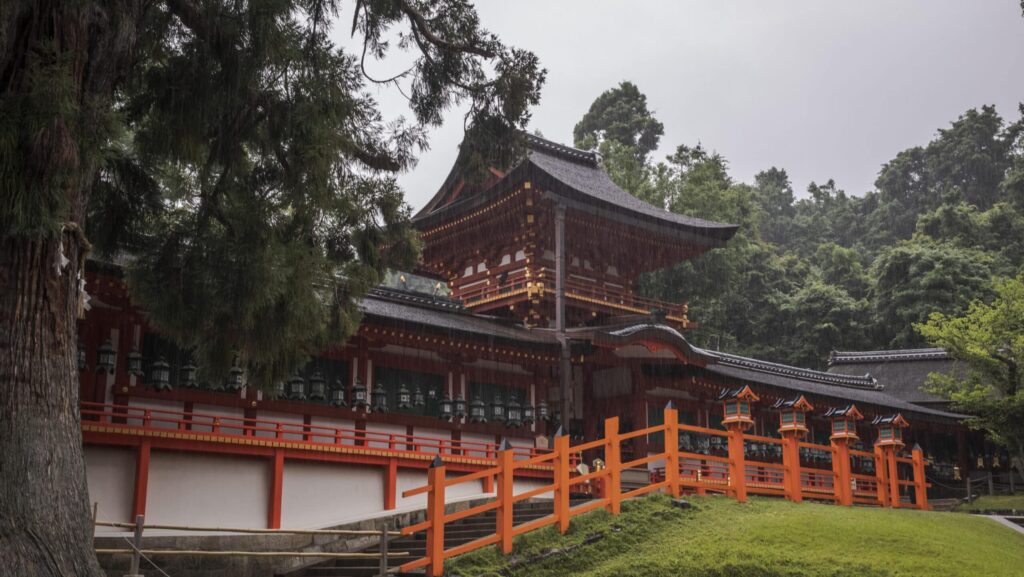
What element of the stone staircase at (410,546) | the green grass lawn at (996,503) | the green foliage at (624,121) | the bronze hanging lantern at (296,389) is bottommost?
the green grass lawn at (996,503)

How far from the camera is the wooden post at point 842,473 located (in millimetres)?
17812

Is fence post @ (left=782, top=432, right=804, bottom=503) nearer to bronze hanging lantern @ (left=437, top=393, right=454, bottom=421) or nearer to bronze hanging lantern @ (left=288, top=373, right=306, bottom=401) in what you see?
bronze hanging lantern @ (left=437, top=393, right=454, bottom=421)

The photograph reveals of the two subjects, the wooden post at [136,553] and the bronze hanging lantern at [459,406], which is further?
the bronze hanging lantern at [459,406]

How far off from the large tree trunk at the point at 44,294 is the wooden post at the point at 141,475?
6381 millimetres

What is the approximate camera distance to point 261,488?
17438 millimetres

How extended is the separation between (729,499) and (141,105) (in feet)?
35.0

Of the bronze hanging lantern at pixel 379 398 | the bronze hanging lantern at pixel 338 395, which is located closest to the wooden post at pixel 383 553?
the bronze hanging lantern at pixel 338 395

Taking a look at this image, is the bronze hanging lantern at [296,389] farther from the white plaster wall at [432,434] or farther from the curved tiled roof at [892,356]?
the curved tiled roof at [892,356]

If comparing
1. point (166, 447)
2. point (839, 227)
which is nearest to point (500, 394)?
point (166, 447)

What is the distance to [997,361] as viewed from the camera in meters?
26.8

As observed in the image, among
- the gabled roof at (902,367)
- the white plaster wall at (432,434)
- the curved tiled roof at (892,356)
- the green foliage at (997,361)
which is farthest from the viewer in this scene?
the curved tiled roof at (892,356)

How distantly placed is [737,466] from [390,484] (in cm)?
671

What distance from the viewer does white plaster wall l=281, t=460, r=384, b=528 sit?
17.8 meters

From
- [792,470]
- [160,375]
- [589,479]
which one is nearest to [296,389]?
[160,375]
